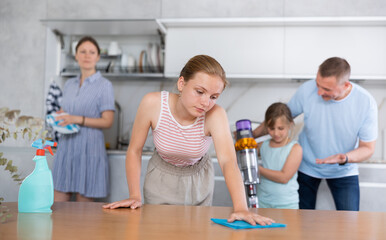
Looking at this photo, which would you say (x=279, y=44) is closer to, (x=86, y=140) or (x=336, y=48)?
(x=336, y=48)

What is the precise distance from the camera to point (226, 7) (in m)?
2.93

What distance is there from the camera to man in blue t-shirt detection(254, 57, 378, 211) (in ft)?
7.23

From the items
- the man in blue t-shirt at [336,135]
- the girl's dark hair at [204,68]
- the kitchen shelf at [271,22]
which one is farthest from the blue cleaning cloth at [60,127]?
the girl's dark hair at [204,68]

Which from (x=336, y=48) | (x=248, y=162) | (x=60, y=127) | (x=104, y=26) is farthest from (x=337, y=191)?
(x=104, y=26)

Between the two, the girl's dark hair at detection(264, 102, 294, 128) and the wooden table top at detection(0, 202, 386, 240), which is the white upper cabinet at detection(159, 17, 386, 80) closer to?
the girl's dark hair at detection(264, 102, 294, 128)

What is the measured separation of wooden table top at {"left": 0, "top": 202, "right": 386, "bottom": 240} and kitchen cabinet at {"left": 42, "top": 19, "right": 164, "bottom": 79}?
6.35 feet

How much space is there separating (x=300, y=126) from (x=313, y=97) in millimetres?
829

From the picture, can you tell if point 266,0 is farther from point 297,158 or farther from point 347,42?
A: point 297,158

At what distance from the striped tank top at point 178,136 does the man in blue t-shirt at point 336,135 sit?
0.90m

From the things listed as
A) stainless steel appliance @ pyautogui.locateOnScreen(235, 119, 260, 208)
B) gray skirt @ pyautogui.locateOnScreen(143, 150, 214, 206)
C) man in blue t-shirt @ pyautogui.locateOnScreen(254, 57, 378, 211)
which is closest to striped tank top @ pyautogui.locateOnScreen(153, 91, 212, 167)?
gray skirt @ pyautogui.locateOnScreen(143, 150, 214, 206)

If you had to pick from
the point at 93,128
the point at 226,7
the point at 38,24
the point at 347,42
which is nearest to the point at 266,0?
the point at 226,7

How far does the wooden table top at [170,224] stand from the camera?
0.86 metres

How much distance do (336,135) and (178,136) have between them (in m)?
1.12

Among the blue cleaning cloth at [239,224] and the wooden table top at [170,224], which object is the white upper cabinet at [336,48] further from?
the blue cleaning cloth at [239,224]
